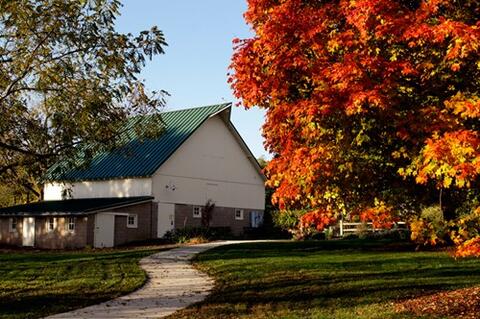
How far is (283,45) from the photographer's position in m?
10.7

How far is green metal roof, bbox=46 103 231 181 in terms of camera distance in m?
40.3

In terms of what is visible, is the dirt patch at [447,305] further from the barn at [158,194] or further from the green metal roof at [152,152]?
the green metal roof at [152,152]

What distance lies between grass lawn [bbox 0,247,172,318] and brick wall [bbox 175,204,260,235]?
1544 cm

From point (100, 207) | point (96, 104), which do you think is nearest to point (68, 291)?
point (96, 104)

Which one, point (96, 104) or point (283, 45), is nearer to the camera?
point (283, 45)

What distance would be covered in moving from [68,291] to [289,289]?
18.1ft

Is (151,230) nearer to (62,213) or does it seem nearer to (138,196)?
(138,196)

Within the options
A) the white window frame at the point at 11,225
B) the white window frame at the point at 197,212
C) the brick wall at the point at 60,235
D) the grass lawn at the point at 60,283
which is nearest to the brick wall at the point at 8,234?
the white window frame at the point at 11,225

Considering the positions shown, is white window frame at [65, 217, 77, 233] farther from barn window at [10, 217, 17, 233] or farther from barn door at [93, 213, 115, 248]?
barn window at [10, 217, 17, 233]

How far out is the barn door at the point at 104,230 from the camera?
A: 1462 inches

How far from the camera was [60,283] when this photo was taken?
680 inches

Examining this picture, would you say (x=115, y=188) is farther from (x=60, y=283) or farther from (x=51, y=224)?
(x=60, y=283)

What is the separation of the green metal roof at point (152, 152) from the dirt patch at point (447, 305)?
26.9 metres

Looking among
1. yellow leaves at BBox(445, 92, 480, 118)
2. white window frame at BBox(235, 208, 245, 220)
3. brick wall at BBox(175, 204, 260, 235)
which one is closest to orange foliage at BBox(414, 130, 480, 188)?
yellow leaves at BBox(445, 92, 480, 118)
